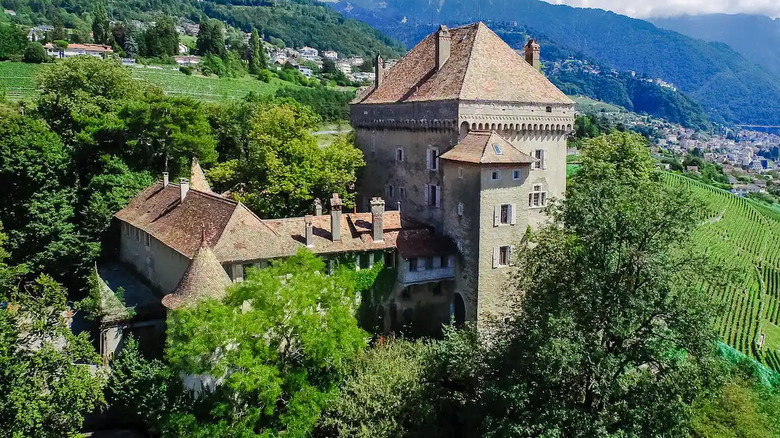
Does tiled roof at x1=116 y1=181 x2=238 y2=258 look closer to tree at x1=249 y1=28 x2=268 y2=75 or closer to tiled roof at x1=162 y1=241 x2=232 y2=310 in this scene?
tiled roof at x1=162 y1=241 x2=232 y2=310

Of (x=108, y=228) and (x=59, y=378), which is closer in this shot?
(x=59, y=378)

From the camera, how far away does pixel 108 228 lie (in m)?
46.7

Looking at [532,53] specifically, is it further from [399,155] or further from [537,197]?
[399,155]

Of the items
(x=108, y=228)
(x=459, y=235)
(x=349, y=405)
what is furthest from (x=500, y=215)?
(x=108, y=228)

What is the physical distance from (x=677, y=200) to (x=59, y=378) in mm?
26633

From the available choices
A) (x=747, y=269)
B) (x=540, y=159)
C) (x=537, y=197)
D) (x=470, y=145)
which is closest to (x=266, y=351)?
(x=470, y=145)

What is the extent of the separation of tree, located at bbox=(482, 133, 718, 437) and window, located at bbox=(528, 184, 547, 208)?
1593cm

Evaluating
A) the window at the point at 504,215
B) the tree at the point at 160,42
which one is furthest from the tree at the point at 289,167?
the tree at the point at 160,42

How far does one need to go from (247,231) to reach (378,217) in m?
7.72

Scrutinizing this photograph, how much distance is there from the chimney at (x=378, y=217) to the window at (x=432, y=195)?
6659 mm

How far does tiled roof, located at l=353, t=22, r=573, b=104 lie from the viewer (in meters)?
41.3

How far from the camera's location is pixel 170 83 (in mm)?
94250

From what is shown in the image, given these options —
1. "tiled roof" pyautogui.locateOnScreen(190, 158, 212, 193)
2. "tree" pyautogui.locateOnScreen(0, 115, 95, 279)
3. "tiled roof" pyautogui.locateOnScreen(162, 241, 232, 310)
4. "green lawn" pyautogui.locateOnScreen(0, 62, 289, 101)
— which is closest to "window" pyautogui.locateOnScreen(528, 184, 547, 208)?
"tiled roof" pyautogui.locateOnScreen(162, 241, 232, 310)

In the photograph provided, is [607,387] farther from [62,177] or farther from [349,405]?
[62,177]
